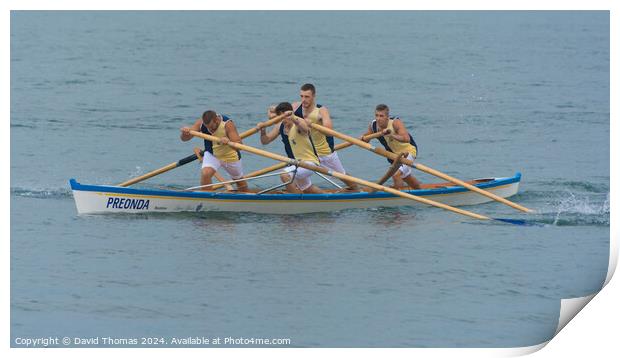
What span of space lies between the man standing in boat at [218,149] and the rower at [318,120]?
1132 mm

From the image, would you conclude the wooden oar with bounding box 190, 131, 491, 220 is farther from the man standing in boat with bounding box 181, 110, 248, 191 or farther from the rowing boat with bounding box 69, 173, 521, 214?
the rowing boat with bounding box 69, 173, 521, 214

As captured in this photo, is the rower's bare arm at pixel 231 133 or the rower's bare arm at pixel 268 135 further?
the rower's bare arm at pixel 268 135

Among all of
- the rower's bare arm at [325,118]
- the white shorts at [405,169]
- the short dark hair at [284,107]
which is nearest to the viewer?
the short dark hair at [284,107]

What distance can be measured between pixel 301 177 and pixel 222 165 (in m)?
1.25

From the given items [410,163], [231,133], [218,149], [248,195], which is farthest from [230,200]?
[410,163]

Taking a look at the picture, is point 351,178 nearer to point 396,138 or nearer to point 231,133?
point 396,138

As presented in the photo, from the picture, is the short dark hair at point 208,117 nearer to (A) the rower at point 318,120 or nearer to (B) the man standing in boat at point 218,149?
(B) the man standing in boat at point 218,149

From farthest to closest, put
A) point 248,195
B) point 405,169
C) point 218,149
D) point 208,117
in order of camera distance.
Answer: point 405,169 < point 218,149 < point 248,195 < point 208,117

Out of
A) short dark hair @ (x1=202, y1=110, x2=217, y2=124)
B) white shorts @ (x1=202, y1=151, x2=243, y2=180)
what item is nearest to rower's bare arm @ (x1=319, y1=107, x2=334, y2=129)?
white shorts @ (x1=202, y1=151, x2=243, y2=180)

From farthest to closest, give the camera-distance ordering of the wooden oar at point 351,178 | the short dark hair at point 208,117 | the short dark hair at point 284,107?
the short dark hair at point 284,107 → the short dark hair at point 208,117 → the wooden oar at point 351,178

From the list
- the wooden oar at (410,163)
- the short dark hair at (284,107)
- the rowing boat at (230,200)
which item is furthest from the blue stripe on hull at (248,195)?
the short dark hair at (284,107)

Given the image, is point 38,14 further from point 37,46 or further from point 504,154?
point 504,154

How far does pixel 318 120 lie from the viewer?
20.6 meters

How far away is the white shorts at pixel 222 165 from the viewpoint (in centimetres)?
2058
